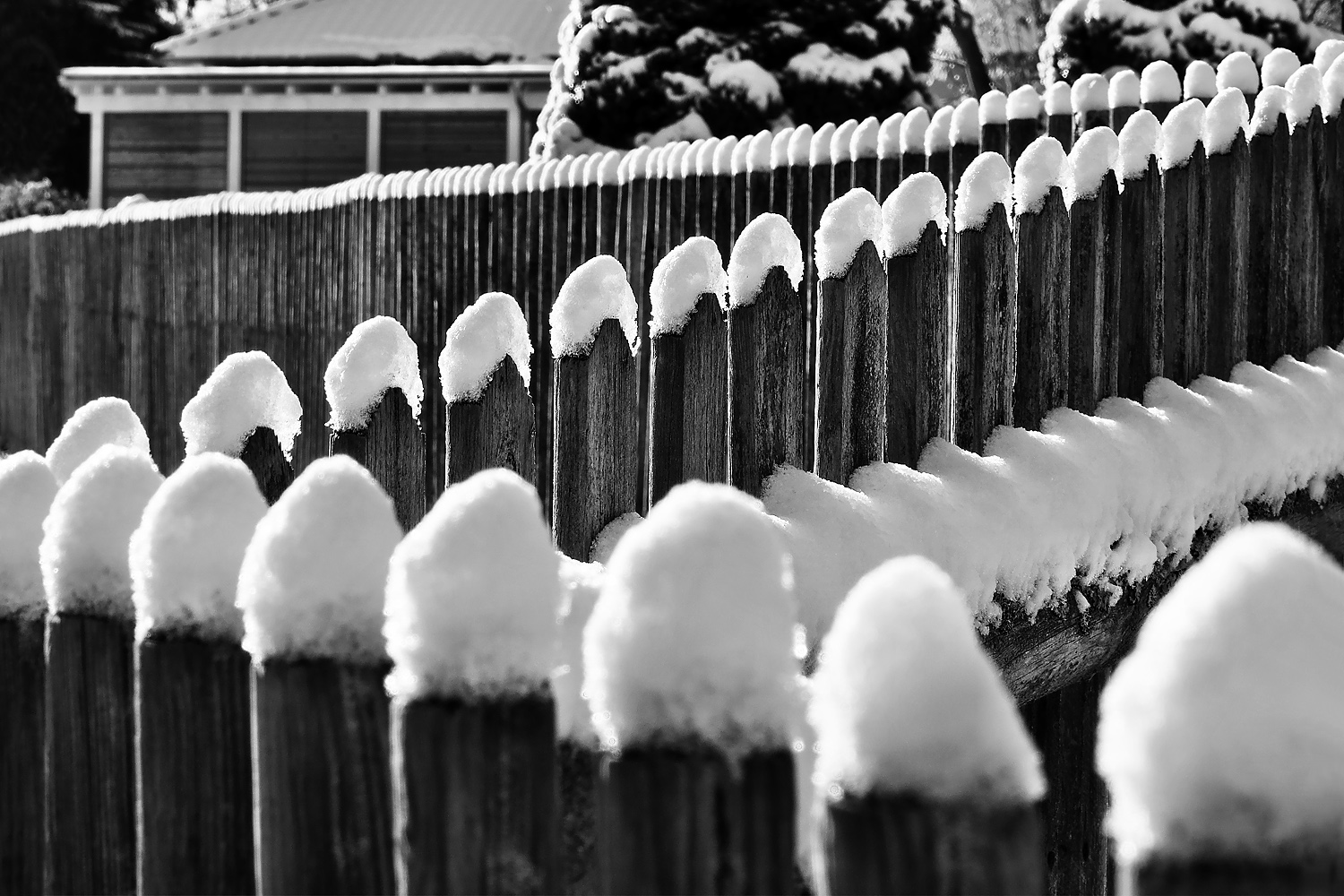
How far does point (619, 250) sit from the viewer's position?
525cm

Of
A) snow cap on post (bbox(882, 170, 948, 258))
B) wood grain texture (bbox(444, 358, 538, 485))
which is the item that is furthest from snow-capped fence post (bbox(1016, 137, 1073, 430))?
wood grain texture (bbox(444, 358, 538, 485))

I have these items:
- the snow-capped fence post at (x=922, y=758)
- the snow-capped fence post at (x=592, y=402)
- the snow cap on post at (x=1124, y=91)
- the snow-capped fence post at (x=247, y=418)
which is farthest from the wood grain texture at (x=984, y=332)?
the snow-capped fence post at (x=922, y=758)

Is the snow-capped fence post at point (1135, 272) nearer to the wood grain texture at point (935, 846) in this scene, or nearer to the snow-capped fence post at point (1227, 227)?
the snow-capped fence post at point (1227, 227)

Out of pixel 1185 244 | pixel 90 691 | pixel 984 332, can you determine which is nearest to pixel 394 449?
pixel 90 691

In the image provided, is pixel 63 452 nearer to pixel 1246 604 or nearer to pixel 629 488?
pixel 629 488

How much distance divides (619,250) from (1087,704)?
282 centimetres

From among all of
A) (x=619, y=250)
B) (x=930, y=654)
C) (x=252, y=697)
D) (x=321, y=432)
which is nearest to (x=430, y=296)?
(x=321, y=432)

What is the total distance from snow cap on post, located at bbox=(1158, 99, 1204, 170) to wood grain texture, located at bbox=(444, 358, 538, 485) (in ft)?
5.61

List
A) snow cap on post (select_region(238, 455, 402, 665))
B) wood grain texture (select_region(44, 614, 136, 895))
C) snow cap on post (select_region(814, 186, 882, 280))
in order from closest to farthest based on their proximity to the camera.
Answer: snow cap on post (select_region(238, 455, 402, 665)) → wood grain texture (select_region(44, 614, 136, 895)) → snow cap on post (select_region(814, 186, 882, 280))

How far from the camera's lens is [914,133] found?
4.16 meters

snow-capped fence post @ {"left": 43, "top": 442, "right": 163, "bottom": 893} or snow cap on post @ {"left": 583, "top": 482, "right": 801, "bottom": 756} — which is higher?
snow cap on post @ {"left": 583, "top": 482, "right": 801, "bottom": 756}

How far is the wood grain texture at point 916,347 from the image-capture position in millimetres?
2504

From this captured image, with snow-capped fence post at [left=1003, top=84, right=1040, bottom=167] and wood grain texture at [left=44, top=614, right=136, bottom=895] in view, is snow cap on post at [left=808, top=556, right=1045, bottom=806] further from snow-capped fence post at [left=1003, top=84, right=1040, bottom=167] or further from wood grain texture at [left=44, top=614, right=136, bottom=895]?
snow-capped fence post at [left=1003, top=84, right=1040, bottom=167]

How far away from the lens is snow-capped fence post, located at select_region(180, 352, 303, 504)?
212cm
